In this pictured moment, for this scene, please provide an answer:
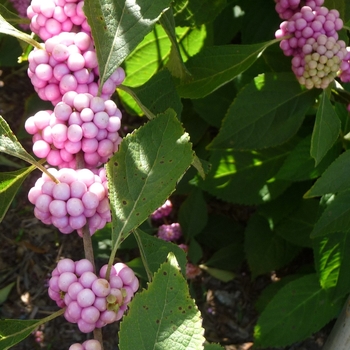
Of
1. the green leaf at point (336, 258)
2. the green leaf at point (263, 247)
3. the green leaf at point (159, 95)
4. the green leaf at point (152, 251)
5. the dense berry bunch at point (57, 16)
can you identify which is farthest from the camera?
the green leaf at point (263, 247)

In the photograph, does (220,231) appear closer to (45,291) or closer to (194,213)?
(194,213)

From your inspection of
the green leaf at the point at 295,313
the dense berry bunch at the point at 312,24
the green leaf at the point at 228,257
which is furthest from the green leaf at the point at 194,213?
the dense berry bunch at the point at 312,24

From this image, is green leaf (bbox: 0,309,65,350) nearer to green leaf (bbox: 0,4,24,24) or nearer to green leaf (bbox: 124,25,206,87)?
green leaf (bbox: 0,4,24,24)

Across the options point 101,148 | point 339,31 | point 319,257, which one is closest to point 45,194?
point 101,148

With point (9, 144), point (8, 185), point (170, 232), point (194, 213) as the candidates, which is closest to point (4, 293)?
point (170, 232)

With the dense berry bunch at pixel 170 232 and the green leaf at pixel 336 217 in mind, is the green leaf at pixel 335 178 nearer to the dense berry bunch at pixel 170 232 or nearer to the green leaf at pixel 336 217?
the green leaf at pixel 336 217
